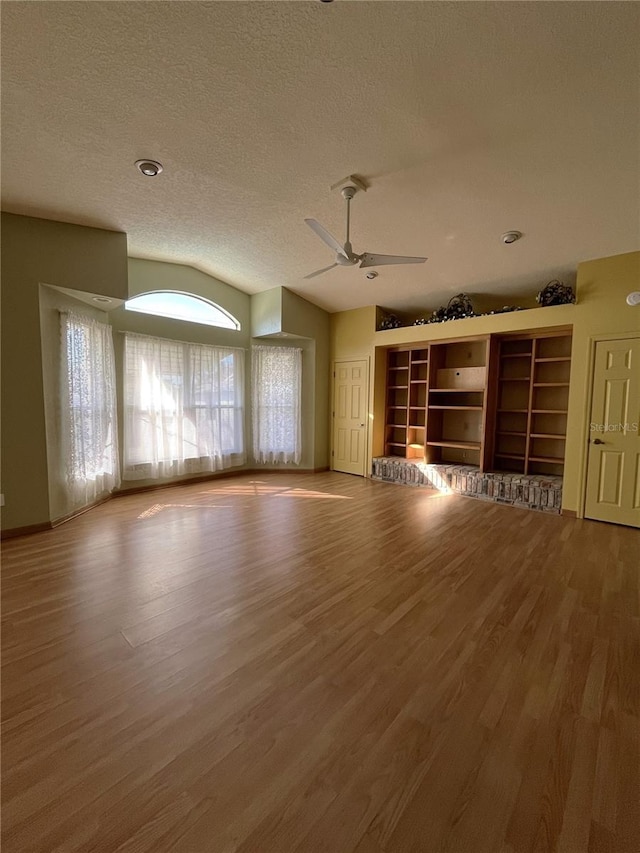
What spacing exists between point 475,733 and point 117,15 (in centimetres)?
375

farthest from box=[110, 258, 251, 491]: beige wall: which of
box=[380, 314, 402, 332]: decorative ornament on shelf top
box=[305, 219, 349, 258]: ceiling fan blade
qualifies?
box=[305, 219, 349, 258]: ceiling fan blade

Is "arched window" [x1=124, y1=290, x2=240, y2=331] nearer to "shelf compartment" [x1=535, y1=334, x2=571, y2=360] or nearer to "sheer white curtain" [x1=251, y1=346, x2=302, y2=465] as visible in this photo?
"sheer white curtain" [x1=251, y1=346, x2=302, y2=465]

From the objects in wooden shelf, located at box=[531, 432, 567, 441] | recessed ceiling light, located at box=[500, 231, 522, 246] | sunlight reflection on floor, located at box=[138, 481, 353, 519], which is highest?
recessed ceiling light, located at box=[500, 231, 522, 246]

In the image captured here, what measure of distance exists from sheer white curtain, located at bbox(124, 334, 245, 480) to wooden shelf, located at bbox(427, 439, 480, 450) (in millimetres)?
3252

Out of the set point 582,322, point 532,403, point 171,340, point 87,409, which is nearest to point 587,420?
point 532,403

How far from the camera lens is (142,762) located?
4.38ft

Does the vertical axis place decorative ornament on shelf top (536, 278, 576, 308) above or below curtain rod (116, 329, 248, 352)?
above

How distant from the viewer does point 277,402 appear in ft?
20.9

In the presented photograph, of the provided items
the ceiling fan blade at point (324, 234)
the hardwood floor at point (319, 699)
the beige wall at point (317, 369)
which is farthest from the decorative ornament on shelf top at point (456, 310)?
the hardwood floor at point (319, 699)

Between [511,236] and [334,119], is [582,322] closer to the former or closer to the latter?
[511,236]

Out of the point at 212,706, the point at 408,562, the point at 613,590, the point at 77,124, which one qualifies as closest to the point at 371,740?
the point at 212,706

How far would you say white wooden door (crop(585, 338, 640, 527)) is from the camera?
3.88 meters

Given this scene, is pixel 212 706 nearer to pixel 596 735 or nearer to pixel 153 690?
pixel 153 690

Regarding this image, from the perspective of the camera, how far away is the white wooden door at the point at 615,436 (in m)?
3.88
